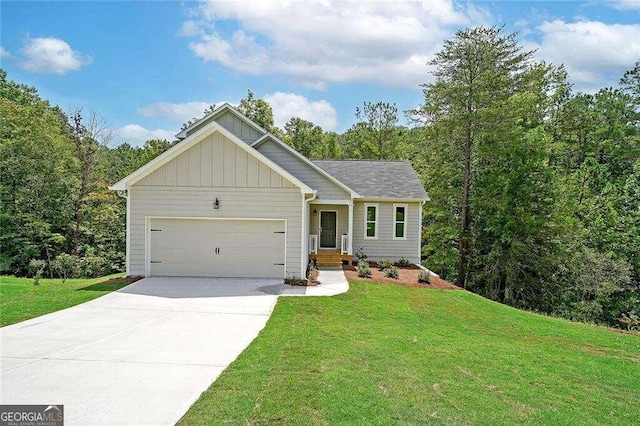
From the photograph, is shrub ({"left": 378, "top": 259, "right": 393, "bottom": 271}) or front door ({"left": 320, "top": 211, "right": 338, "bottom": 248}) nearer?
shrub ({"left": 378, "top": 259, "right": 393, "bottom": 271})

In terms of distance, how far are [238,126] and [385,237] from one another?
27.6 feet

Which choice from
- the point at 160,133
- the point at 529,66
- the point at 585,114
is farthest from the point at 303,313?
the point at 160,133

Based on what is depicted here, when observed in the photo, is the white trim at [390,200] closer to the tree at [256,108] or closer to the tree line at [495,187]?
the tree line at [495,187]

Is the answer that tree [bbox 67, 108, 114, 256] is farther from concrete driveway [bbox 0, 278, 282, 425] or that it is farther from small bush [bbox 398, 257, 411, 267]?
small bush [bbox 398, 257, 411, 267]

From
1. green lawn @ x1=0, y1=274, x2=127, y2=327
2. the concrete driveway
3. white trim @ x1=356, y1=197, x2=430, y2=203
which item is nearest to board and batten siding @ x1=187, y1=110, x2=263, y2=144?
white trim @ x1=356, y1=197, x2=430, y2=203

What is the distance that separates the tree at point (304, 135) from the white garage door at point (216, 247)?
87.3 feet

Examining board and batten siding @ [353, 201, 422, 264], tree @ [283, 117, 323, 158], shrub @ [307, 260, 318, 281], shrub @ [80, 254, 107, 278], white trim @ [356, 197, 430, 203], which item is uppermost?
tree @ [283, 117, 323, 158]

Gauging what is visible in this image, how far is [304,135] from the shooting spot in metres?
40.3

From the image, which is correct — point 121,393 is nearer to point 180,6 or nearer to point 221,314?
point 221,314

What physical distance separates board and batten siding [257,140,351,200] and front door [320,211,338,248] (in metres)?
1.78

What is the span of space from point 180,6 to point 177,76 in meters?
6.42

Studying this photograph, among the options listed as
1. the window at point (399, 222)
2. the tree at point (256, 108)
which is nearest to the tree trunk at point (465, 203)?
the window at point (399, 222)

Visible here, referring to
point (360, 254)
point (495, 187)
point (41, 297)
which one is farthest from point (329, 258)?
point (41, 297)

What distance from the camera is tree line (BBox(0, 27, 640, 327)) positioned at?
19.7 meters
